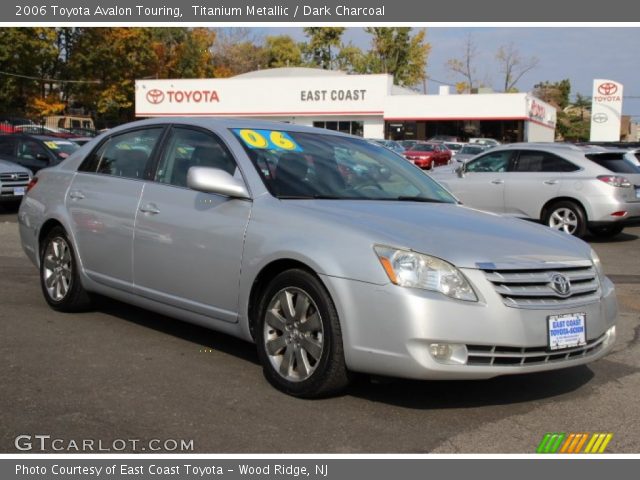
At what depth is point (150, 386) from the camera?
4680 mm

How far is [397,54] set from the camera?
84312mm

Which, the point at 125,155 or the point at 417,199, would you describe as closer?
the point at 417,199

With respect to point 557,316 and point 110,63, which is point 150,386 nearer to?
point 557,316

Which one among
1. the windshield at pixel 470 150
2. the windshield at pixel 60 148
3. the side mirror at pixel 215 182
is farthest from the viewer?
the windshield at pixel 470 150

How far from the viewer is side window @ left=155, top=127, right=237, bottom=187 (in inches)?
211

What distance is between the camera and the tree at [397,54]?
83375mm

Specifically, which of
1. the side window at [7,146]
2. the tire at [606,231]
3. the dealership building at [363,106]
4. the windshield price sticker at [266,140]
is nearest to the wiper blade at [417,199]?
the windshield price sticker at [266,140]

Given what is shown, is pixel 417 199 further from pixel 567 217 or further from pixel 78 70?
pixel 78 70

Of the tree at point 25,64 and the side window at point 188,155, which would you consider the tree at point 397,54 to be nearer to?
the tree at point 25,64

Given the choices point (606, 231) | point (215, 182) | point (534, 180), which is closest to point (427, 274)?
point (215, 182)

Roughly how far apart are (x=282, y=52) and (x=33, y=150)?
3195 inches

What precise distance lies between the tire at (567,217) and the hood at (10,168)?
1019 cm

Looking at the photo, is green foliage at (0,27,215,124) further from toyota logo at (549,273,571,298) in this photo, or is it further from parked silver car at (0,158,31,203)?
toyota logo at (549,273,571,298)

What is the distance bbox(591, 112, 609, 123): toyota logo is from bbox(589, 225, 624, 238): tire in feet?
113
